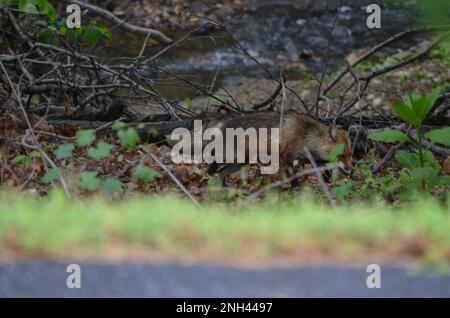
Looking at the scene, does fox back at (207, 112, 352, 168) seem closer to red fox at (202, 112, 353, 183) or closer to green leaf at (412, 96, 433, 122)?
red fox at (202, 112, 353, 183)

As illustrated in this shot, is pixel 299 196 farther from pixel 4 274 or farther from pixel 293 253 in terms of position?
pixel 4 274

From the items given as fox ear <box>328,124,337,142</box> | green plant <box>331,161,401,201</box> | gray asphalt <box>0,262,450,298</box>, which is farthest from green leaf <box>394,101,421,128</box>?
gray asphalt <box>0,262,450,298</box>

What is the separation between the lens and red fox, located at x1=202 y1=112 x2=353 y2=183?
27.8 feet

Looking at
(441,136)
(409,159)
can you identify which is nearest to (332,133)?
(409,159)

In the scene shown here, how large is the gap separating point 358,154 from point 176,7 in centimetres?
1006

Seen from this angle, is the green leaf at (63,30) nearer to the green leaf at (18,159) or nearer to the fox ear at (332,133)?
the green leaf at (18,159)

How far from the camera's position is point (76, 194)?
21.4 ft

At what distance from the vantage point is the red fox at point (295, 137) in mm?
8461

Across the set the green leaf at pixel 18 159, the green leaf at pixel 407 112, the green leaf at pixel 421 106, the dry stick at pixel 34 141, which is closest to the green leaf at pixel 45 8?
the dry stick at pixel 34 141

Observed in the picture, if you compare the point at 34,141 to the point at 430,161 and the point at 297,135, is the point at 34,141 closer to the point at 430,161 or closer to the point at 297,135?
the point at 297,135

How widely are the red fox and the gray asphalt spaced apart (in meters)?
4.01

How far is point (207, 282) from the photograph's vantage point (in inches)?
173

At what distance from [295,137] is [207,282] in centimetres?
445

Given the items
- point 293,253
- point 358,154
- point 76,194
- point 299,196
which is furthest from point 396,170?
point 293,253
